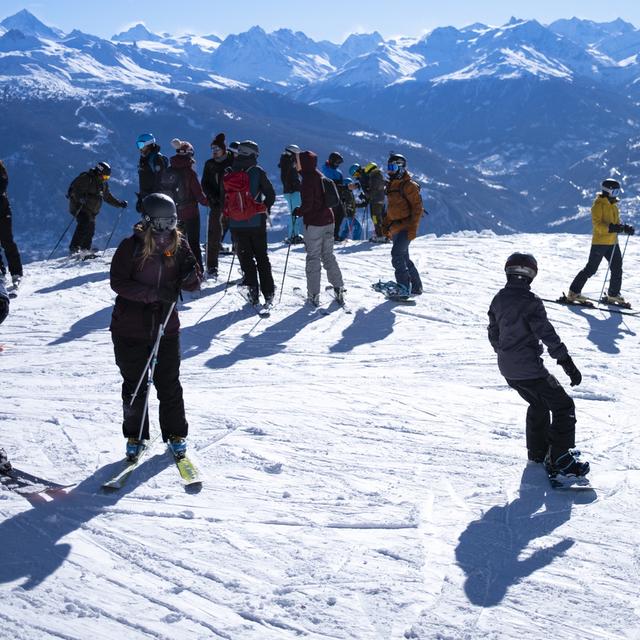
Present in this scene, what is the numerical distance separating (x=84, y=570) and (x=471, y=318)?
8.06 meters

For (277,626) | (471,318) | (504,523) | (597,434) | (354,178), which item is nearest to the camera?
(277,626)

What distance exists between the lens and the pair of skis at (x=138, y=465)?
5.02 m

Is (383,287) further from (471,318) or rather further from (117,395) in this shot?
(117,395)

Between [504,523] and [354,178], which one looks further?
[354,178]

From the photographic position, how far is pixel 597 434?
630cm

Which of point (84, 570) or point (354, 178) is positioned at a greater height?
→ point (354, 178)

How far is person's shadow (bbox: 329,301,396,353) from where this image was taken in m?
9.39

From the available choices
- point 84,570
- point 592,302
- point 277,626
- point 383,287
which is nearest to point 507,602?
point 277,626

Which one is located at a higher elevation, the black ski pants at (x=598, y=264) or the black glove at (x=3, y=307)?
the black glove at (x=3, y=307)

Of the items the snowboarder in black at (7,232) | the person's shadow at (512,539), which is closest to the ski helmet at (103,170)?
the snowboarder in black at (7,232)

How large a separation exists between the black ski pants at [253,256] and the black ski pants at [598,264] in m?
5.26

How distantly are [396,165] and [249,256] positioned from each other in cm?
287

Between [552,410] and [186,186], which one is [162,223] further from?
[186,186]

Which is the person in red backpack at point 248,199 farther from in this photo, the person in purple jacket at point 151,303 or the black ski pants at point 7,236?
the person in purple jacket at point 151,303
